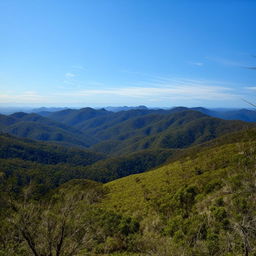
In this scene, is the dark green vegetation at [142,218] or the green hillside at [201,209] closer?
the dark green vegetation at [142,218]

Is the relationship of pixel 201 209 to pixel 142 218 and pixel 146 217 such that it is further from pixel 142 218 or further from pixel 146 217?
pixel 142 218

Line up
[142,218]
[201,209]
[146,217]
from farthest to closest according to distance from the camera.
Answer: [142,218] → [146,217] → [201,209]

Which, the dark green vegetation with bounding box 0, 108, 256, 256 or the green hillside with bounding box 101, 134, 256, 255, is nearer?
the dark green vegetation with bounding box 0, 108, 256, 256

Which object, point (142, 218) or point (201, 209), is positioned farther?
point (142, 218)

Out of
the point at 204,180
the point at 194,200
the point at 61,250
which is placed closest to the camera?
the point at 61,250

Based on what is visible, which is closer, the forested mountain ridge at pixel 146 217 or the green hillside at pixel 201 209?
the forested mountain ridge at pixel 146 217

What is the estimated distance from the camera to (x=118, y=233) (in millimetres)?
27625

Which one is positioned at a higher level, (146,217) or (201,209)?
(201,209)

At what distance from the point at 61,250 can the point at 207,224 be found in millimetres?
15832

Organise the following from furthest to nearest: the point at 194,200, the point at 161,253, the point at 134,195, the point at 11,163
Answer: the point at 11,163 → the point at 134,195 → the point at 194,200 → the point at 161,253

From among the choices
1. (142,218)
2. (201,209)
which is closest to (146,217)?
(142,218)

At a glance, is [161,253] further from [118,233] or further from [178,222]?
[118,233]

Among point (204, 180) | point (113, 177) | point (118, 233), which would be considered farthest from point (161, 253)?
point (113, 177)

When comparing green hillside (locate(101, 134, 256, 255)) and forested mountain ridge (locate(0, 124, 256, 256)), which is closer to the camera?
forested mountain ridge (locate(0, 124, 256, 256))
